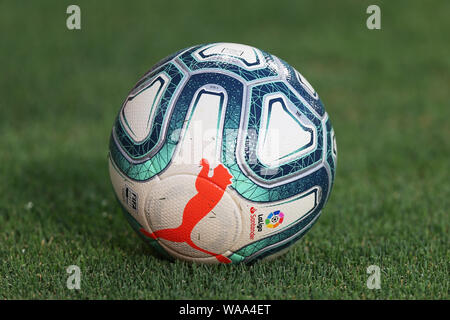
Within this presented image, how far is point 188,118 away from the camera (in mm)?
3732

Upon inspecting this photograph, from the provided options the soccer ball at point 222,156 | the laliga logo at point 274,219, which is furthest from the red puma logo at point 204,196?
the laliga logo at point 274,219

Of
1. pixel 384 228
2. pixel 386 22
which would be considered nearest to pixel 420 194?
pixel 384 228

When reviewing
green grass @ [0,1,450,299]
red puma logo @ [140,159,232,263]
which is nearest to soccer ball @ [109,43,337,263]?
red puma logo @ [140,159,232,263]

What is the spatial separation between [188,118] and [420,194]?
120 inches

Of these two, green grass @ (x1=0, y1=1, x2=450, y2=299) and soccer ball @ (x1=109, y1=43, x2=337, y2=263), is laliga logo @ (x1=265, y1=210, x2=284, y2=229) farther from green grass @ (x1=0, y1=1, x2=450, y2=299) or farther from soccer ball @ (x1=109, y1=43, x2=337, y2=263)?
green grass @ (x1=0, y1=1, x2=450, y2=299)

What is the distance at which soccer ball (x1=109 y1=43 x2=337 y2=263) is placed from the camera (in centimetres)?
372

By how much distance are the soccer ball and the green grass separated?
35 centimetres

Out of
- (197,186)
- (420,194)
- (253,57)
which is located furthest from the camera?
(420,194)

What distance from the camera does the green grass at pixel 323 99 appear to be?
4.08 m

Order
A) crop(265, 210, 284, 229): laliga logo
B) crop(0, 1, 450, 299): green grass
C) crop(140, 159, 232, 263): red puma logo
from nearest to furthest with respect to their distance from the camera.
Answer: crop(140, 159, 232, 263): red puma logo
crop(265, 210, 284, 229): laliga logo
crop(0, 1, 450, 299): green grass

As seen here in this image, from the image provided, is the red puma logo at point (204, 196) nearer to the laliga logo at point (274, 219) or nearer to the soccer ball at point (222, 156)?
the soccer ball at point (222, 156)

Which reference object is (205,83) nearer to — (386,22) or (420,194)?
(420,194)

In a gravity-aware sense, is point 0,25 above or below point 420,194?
above

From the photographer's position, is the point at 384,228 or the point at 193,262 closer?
the point at 193,262
